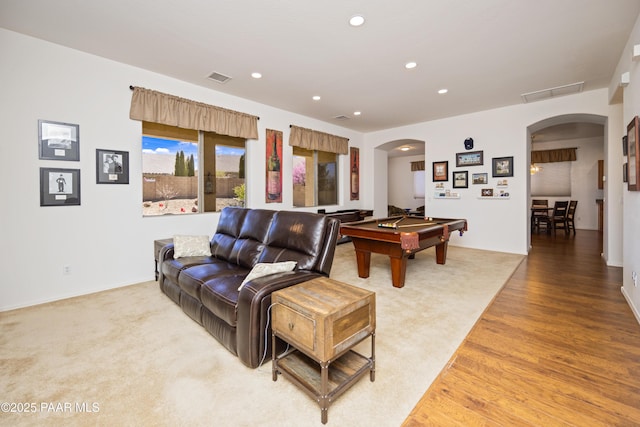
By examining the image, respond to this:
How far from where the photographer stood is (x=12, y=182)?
2.92m

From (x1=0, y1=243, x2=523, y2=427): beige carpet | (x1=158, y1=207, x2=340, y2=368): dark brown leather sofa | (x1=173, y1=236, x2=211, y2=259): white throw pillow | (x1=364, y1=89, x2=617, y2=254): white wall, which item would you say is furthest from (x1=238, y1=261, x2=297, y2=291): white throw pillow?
(x1=364, y1=89, x2=617, y2=254): white wall

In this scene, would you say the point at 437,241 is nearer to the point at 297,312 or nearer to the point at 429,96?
the point at 429,96

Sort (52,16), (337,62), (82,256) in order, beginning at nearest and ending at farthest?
(52,16) < (82,256) < (337,62)

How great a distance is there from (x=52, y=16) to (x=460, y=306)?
5063 millimetres

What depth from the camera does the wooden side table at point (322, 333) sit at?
57.6 inches

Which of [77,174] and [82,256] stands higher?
[77,174]

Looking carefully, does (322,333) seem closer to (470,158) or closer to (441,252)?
(441,252)

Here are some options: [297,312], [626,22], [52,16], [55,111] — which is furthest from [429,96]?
[55,111]

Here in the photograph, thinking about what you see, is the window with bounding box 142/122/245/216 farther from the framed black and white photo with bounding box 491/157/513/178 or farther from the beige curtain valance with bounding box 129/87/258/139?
the framed black and white photo with bounding box 491/157/513/178

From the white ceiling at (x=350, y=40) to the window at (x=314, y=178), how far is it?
205 centimetres

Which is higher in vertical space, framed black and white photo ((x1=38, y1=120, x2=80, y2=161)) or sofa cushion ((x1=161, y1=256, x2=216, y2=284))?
framed black and white photo ((x1=38, y1=120, x2=80, y2=161))

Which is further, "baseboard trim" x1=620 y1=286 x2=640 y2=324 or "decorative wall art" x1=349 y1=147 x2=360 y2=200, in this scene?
"decorative wall art" x1=349 y1=147 x2=360 y2=200

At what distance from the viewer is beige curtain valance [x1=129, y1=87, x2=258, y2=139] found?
371 centimetres

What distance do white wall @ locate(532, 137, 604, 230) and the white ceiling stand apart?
220 inches
